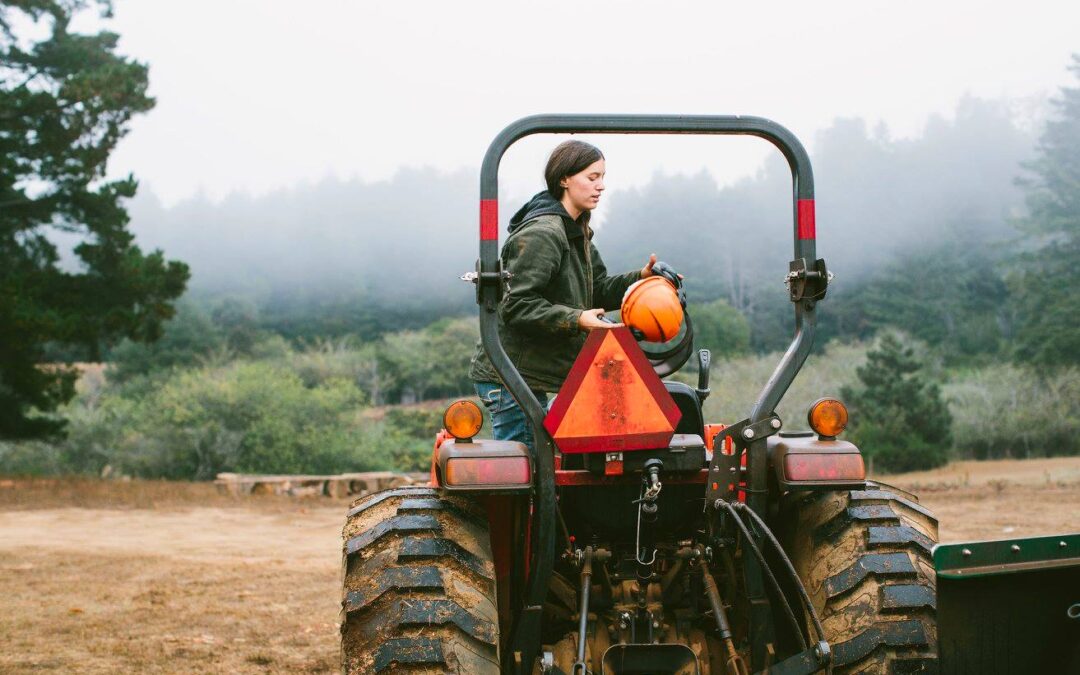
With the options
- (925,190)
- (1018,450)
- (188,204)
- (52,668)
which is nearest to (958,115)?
(925,190)

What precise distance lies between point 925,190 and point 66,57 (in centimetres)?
3493

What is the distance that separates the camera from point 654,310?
3.13 meters

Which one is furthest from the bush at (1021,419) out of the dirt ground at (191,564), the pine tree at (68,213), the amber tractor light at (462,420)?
the amber tractor light at (462,420)

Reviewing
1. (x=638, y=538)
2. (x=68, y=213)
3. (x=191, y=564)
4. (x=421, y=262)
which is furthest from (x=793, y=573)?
(x=421, y=262)

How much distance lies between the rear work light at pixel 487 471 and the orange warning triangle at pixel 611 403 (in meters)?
0.13

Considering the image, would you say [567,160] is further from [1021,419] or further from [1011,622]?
[1021,419]

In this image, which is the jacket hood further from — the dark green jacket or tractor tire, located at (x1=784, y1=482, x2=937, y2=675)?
tractor tire, located at (x1=784, y1=482, x2=937, y2=675)

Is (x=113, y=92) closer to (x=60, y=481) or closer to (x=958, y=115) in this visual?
(x=60, y=481)

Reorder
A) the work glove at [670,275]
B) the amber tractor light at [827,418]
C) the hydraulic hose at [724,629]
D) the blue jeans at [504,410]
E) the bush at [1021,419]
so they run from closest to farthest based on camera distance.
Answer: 1. the hydraulic hose at [724,629]
2. the amber tractor light at [827,418]
3. the blue jeans at [504,410]
4. the work glove at [670,275]
5. the bush at [1021,419]

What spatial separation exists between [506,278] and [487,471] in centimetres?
52

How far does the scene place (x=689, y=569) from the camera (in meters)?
3.31

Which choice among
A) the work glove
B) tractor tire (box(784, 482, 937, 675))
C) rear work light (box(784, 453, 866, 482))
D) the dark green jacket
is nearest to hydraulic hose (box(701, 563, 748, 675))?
tractor tire (box(784, 482, 937, 675))

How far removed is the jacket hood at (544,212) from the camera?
3.54 meters

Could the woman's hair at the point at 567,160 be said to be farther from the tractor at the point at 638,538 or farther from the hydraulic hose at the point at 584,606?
the hydraulic hose at the point at 584,606
